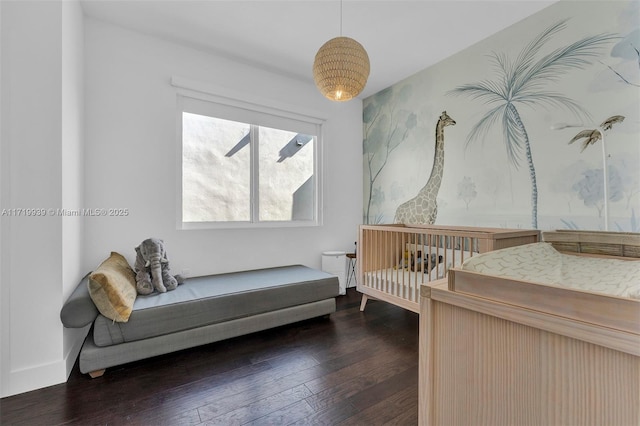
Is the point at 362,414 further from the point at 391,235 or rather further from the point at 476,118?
the point at 476,118

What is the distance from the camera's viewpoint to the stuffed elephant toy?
2021 mm

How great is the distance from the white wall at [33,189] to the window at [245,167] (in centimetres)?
101

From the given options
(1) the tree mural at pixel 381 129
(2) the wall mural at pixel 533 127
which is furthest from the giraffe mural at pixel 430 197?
(1) the tree mural at pixel 381 129

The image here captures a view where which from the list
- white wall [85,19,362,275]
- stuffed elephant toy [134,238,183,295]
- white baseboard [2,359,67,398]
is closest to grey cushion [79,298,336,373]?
white baseboard [2,359,67,398]

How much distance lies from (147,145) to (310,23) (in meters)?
1.75

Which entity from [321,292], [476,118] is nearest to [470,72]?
[476,118]

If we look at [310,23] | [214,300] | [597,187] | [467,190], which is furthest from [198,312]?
[597,187]

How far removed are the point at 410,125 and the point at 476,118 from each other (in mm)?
734

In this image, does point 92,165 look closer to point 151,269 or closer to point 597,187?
point 151,269

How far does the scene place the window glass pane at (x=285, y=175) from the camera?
9.84ft

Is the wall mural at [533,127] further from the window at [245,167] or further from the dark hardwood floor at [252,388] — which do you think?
the dark hardwood floor at [252,388]

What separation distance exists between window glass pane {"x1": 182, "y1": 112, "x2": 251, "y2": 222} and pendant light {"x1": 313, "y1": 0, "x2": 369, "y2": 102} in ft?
4.82

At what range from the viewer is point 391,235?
2510 millimetres

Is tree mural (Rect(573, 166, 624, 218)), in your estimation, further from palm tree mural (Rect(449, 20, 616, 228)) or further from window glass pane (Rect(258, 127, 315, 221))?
window glass pane (Rect(258, 127, 315, 221))
